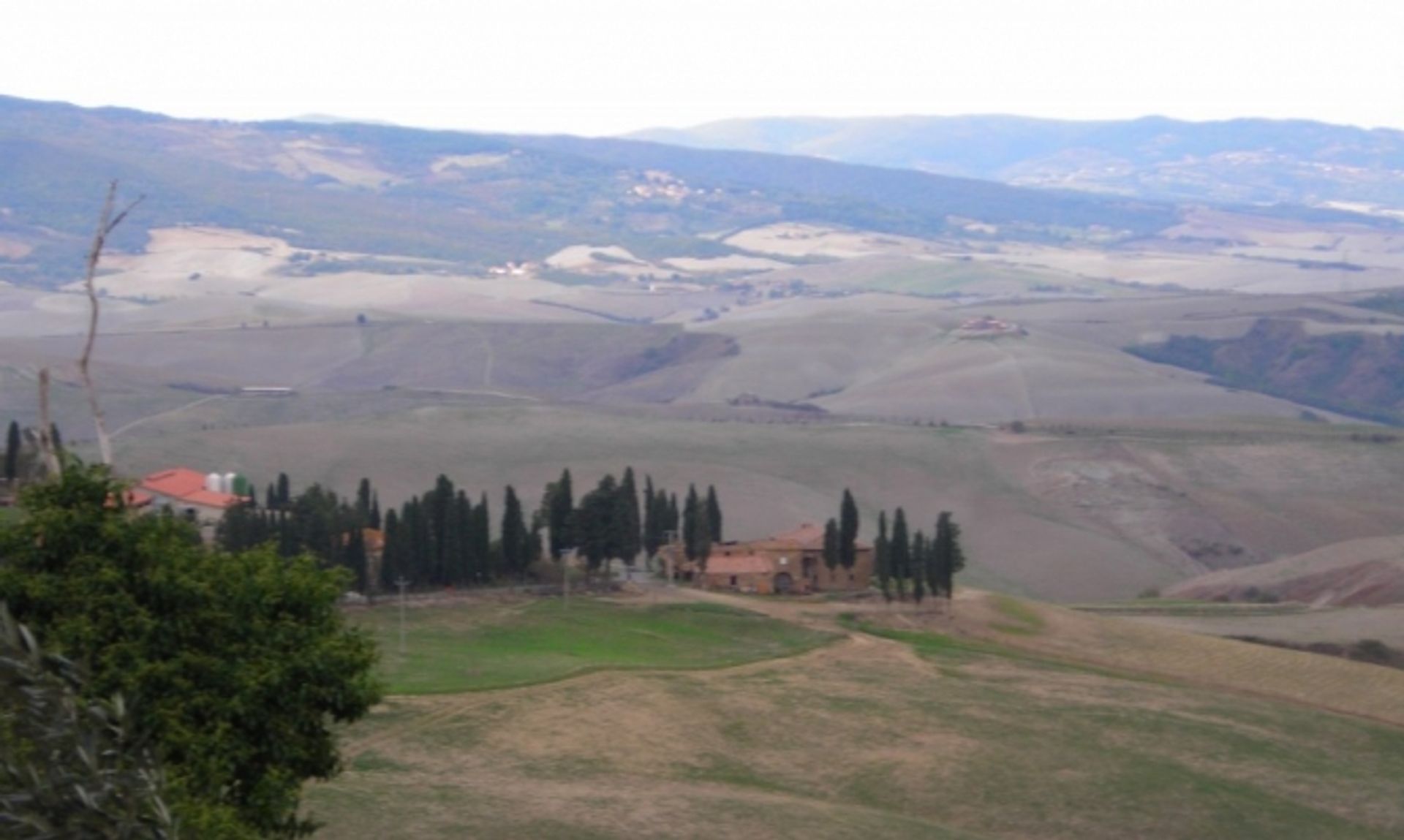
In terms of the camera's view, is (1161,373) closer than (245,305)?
Yes

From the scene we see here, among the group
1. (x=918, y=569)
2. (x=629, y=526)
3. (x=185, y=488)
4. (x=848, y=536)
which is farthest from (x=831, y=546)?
(x=185, y=488)

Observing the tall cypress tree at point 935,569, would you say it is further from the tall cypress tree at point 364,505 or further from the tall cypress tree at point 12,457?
the tall cypress tree at point 12,457

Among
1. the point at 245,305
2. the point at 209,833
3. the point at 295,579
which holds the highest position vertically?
the point at 245,305

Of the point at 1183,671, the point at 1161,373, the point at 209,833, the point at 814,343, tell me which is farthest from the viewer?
the point at 814,343

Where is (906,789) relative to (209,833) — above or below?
below

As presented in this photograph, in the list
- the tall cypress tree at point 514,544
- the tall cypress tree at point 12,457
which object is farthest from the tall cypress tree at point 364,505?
the tall cypress tree at point 12,457

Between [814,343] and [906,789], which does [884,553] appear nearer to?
[906,789]

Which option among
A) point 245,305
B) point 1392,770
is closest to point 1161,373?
point 245,305
